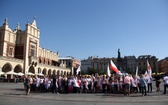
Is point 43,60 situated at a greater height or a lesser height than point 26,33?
lesser

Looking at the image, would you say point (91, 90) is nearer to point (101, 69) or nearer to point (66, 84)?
point (66, 84)

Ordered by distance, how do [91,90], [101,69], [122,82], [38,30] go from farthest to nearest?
1. [101,69]
2. [38,30]
3. [91,90]
4. [122,82]

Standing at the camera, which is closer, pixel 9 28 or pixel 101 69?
pixel 9 28

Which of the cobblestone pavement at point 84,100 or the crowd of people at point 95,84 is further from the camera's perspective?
the crowd of people at point 95,84

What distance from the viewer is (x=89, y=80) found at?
18.2m

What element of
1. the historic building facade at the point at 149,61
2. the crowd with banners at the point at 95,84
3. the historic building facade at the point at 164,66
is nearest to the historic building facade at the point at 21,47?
the crowd with banners at the point at 95,84

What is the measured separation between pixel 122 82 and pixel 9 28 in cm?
4127

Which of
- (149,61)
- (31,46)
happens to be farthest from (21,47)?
(149,61)

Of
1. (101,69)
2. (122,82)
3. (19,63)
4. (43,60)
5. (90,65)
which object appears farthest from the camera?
(90,65)

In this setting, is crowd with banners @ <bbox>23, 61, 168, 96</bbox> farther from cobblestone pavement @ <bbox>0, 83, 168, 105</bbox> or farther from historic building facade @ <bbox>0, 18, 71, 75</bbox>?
historic building facade @ <bbox>0, 18, 71, 75</bbox>

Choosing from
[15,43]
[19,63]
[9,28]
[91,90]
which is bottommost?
[91,90]

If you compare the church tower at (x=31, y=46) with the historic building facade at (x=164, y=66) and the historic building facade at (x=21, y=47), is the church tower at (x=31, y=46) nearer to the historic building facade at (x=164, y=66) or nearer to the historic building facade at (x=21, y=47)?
the historic building facade at (x=21, y=47)

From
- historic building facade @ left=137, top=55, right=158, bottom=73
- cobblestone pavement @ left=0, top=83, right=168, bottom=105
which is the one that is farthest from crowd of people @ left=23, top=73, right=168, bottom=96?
historic building facade @ left=137, top=55, right=158, bottom=73

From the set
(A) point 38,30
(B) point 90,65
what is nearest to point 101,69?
(B) point 90,65
